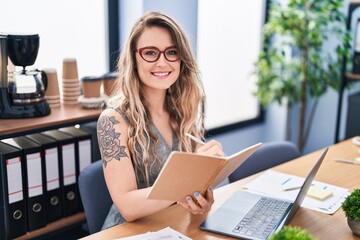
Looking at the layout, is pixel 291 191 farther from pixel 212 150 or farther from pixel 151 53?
pixel 151 53

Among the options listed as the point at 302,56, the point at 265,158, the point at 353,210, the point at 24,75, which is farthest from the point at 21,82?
the point at 302,56

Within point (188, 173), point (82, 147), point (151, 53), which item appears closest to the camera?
point (188, 173)

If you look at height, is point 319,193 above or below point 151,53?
below

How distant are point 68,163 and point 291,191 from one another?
3.22ft

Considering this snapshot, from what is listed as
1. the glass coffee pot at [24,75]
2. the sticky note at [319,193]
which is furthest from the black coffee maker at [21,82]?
the sticky note at [319,193]

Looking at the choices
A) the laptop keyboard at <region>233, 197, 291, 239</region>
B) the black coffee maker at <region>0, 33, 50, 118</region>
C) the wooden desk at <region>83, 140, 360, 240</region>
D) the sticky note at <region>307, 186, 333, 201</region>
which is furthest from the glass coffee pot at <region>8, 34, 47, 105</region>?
the sticky note at <region>307, 186, 333, 201</region>

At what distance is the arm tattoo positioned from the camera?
5.48 feet

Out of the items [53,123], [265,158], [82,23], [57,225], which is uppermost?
[82,23]

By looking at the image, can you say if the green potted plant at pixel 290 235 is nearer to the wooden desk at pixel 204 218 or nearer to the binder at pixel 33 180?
the wooden desk at pixel 204 218

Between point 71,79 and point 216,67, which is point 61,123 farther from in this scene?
point 216,67

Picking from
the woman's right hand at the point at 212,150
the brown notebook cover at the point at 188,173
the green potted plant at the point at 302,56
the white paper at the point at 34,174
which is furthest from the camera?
the green potted plant at the point at 302,56

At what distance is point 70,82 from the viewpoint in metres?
2.32

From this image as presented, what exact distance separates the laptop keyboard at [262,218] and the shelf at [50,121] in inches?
34.7

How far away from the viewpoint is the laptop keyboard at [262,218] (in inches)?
57.8
